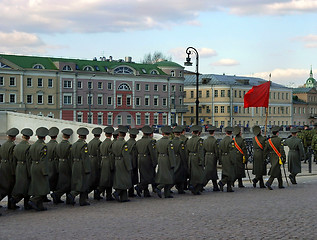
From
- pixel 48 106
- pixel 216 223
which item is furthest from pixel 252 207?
pixel 48 106

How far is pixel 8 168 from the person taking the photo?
1306 centimetres

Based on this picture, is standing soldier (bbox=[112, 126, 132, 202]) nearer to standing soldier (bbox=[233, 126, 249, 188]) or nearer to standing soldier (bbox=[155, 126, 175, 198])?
→ standing soldier (bbox=[155, 126, 175, 198])

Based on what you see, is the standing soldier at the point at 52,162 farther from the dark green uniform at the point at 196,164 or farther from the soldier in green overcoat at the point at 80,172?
the dark green uniform at the point at 196,164

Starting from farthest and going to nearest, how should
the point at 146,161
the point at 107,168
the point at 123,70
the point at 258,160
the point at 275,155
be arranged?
the point at 123,70 → the point at 258,160 → the point at 275,155 → the point at 146,161 → the point at 107,168

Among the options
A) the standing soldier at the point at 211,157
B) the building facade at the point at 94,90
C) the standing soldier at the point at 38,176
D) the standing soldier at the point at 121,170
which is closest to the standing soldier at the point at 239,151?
the standing soldier at the point at 211,157

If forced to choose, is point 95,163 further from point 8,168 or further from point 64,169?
point 8,168

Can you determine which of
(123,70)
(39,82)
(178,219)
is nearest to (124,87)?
(123,70)

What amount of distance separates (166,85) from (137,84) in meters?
5.66

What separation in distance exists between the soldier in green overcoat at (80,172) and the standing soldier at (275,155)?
5.66 metres

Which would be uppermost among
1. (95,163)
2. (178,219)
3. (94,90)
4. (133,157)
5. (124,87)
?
(124,87)

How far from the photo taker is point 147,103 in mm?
93000

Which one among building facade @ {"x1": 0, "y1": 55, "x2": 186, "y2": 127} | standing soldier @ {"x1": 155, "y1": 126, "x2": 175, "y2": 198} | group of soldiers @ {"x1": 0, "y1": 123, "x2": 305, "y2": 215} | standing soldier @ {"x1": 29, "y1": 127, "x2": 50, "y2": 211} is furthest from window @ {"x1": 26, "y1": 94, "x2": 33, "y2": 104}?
standing soldier @ {"x1": 29, "y1": 127, "x2": 50, "y2": 211}

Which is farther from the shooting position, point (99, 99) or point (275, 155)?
point (99, 99)

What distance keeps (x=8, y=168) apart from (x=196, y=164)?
5.08 m
